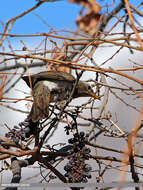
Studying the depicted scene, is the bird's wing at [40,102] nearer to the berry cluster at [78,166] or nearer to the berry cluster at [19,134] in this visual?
the berry cluster at [19,134]

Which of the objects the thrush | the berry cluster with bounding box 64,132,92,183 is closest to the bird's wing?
the thrush

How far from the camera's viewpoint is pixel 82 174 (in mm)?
1115

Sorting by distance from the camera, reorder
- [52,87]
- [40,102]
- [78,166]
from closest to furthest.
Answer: [78,166] < [40,102] < [52,87]

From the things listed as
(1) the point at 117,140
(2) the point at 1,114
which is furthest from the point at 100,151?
(2) the point at 1,114

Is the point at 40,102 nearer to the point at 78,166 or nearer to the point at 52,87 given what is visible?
the point at 52,87

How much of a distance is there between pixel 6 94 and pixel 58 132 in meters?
0.63

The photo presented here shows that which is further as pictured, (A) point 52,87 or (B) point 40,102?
(A) point 52,87

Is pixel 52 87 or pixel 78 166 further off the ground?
pixel 52 87

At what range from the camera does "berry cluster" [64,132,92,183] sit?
1112 millimetres

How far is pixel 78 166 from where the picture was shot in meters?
1.13

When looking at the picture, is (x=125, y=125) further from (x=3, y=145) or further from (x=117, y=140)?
(x=3, y=145)

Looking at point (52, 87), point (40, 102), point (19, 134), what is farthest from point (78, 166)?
point (52, 87)

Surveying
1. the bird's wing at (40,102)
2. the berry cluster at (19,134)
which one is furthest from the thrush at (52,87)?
the berry cluster at (19,134)

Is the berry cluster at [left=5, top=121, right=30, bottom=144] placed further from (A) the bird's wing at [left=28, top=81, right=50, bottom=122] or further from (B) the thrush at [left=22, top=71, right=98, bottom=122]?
(B) the thrush at [left=22, top=71, right=98, bottom=122]
